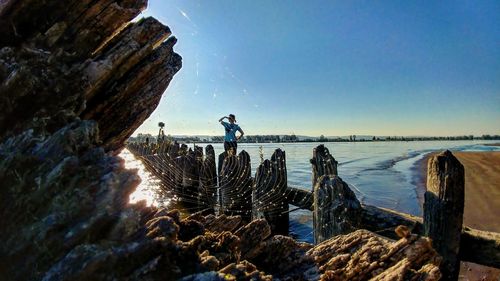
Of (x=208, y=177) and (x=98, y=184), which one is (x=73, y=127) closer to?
(x=98, y=184)

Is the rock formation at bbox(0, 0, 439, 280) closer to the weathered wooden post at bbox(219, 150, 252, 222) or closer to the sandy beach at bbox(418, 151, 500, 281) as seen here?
the sandy beach at bbox(418, 151, 500, 281)

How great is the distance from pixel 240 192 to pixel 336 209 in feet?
21.1

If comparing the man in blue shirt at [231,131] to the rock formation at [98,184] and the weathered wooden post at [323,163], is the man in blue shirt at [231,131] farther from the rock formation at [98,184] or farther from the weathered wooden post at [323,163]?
the rock formation at [98,184]

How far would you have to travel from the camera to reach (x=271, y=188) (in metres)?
9.02

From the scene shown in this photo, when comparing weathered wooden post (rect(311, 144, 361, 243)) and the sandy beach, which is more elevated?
weathered wooden post (rect(311, 144, 361, 243))

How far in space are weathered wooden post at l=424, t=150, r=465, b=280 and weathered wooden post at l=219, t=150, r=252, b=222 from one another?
643 centimetres

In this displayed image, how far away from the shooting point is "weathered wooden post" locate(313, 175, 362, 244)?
468 centimetres

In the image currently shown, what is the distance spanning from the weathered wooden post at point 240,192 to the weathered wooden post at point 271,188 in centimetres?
134

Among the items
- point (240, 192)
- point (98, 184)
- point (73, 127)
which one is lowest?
point (240, 192)

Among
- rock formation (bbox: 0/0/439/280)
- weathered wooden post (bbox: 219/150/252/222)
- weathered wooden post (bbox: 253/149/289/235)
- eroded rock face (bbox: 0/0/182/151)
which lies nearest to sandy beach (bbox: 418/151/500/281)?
weathered wooden post (bbox: 253/149/289/235)

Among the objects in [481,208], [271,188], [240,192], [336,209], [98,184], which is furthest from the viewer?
[481,208]

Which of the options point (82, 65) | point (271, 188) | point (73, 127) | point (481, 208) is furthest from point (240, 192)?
point (481, 208)

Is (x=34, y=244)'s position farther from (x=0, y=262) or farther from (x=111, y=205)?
(x=111, y=205)

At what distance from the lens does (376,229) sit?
16.9 ft
